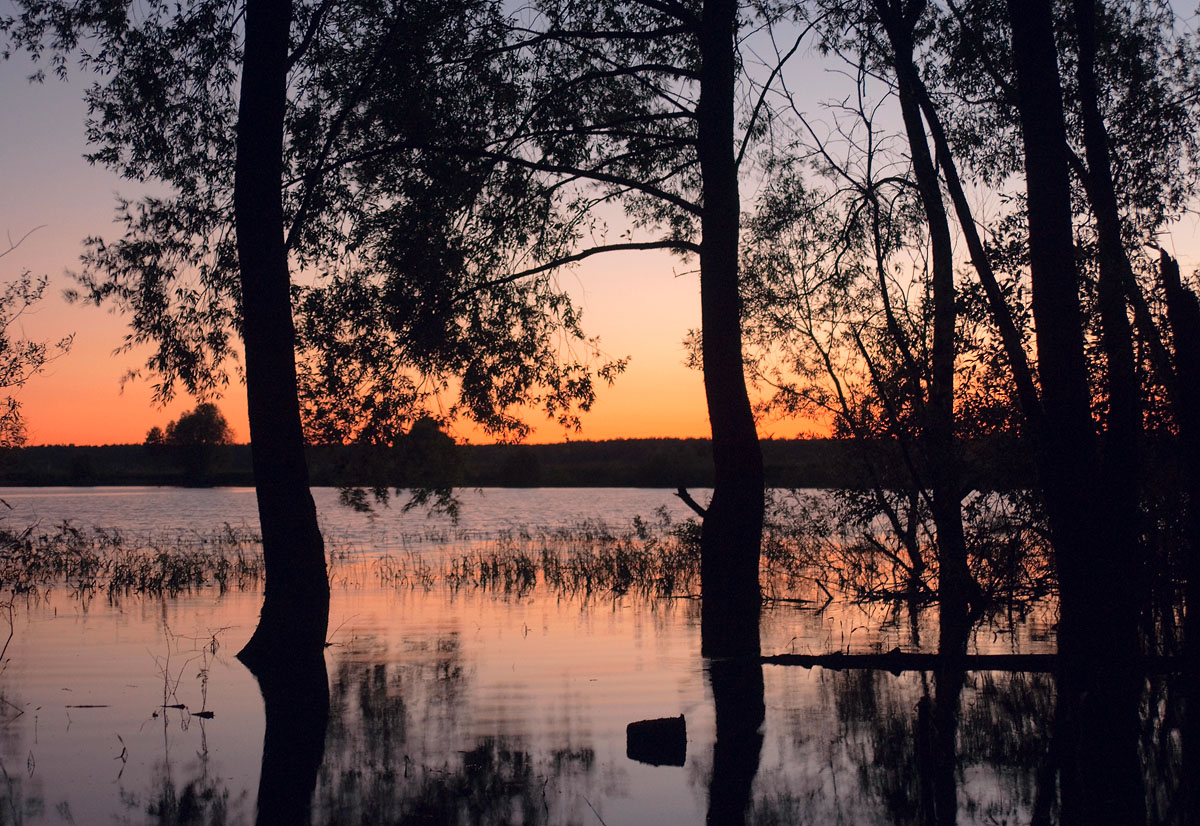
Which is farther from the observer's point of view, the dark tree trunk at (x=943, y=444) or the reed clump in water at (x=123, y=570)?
the reed clump in water at (x=123, y=570)

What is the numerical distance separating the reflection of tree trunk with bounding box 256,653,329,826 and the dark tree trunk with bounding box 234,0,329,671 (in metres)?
0.65

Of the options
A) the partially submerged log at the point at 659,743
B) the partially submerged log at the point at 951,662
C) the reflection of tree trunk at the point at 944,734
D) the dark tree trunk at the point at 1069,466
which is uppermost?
the dark tree trunk at the point at 1069,466

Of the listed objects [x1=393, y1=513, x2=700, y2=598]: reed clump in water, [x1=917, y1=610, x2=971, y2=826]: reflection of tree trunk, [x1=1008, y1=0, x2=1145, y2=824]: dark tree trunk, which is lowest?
[x1=393, y1=513, x2=700, y2=598]: reed clump in water

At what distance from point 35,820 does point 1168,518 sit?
36.4 ft

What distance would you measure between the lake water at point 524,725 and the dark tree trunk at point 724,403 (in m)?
0.94

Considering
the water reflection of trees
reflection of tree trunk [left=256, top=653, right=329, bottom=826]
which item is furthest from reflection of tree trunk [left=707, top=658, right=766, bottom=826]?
reflection of tree trunk [left=256, top=653, right=329, bottom=826]

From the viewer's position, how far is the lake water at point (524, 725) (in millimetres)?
7797

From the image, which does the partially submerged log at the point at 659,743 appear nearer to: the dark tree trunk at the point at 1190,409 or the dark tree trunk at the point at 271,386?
the dark tree trunk at the point at 1190,409

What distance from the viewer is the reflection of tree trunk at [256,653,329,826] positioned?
777cm

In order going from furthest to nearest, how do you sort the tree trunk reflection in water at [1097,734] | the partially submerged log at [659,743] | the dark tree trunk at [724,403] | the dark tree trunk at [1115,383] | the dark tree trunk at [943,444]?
the dark tree trunk at [724,403], the dark tree trunk at [943,444], the dark tree trunk at [1115,383], the partially submerged log at [659,743], the tree trunk reflection in water at [1097,734]

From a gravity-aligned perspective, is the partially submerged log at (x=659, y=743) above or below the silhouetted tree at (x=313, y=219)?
below

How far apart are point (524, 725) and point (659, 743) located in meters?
1.82

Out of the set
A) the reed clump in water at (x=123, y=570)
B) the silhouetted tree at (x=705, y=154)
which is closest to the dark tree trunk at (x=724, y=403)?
the silhouetted tree at (x=705, y=154)

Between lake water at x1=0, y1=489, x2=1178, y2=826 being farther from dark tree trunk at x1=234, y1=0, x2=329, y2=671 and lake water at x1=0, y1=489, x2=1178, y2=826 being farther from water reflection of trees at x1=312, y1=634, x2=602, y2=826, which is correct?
dark tree trunk at x1=234, y1=0, x2=329, y2=671
